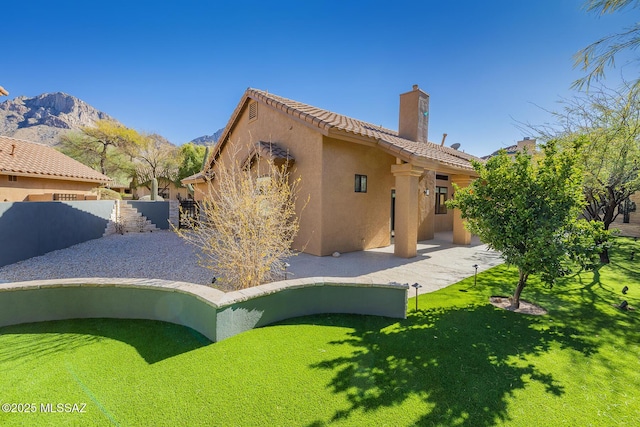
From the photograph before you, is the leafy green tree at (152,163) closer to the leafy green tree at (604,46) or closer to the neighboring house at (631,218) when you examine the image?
the leafy green tree at (604,46)

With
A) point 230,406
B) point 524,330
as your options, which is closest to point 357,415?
point 230,406

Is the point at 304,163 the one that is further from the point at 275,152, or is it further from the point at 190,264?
the point at 190,264

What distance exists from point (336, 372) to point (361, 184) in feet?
33.6

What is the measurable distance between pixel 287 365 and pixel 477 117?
65.1 ft

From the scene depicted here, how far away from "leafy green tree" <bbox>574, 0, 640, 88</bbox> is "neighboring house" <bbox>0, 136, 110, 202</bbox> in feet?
88.1

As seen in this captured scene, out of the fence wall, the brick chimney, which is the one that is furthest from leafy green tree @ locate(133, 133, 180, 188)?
the brick chimney

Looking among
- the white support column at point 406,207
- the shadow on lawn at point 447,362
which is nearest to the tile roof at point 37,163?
the white support column at point 406,207

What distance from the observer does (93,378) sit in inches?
148

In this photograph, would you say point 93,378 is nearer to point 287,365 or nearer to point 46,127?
point 287,365

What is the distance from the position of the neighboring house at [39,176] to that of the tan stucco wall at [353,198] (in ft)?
64.2

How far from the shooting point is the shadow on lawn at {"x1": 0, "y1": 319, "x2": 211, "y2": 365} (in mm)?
4398

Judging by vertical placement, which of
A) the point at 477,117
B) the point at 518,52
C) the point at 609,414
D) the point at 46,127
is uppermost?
the point at 46,127

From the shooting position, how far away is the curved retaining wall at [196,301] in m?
4.99

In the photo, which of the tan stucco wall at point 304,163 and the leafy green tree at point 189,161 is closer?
the tan stucco wall at point 304,163
